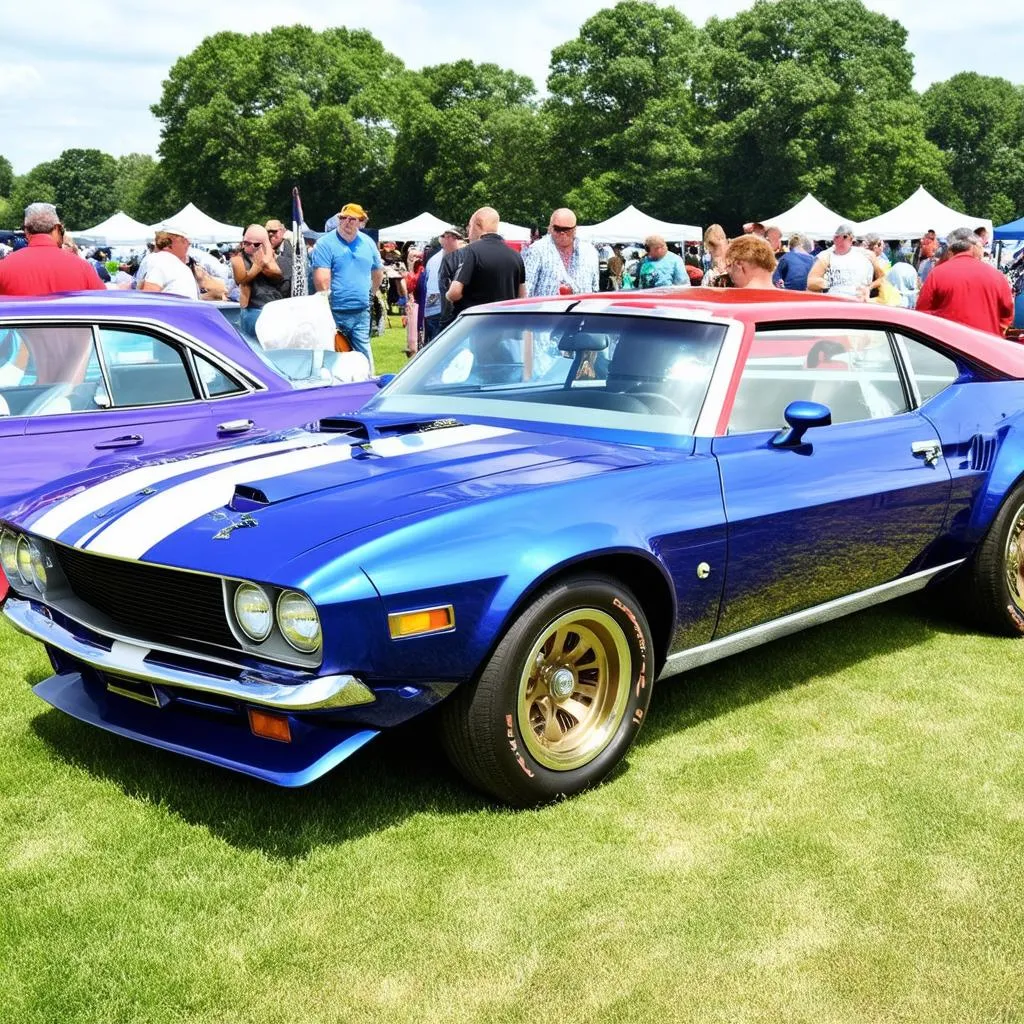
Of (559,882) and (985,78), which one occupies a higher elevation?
(985,78)

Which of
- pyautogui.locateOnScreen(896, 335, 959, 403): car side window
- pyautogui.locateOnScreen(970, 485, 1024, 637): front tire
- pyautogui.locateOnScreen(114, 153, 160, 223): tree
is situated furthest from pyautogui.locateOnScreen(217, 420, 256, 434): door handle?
pyautogui.locateOnScreen(114, 153, 160, 223): tree

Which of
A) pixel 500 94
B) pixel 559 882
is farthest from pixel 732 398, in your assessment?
pixel 500 94

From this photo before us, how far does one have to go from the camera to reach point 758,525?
388 cm

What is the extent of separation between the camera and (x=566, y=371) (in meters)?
4.49

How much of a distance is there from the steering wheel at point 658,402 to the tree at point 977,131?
8268cm

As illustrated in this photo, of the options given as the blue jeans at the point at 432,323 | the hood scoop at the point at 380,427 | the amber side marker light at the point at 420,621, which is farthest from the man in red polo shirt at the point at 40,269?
the amber side marker light at the point at 420,621

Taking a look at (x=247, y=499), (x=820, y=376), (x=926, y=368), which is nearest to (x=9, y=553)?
(x=247, y=499)

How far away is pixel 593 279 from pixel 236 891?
710cm

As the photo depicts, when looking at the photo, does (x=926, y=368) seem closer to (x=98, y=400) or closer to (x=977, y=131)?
(x=98, y=400)

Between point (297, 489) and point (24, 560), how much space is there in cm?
104

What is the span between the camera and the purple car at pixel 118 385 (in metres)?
5.09

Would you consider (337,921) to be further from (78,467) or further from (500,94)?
(500,94)

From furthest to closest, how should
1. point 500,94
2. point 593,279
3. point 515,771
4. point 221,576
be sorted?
point 500,94, point 593,279, point 515,771, point 221,576

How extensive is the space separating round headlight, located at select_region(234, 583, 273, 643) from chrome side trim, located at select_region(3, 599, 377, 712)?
0.40ft
